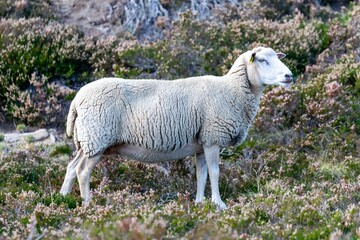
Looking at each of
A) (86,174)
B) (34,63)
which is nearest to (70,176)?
(86,174)

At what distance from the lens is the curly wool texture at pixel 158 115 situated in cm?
782

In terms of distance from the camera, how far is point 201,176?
816 cm

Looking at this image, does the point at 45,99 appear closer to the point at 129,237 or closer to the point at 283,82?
the point at 283,82

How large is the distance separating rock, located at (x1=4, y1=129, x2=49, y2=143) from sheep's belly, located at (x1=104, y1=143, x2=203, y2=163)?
3.27 meters

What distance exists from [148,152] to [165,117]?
0.42 metres

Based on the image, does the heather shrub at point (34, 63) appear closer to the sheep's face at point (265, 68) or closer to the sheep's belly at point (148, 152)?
the sheep's belly at point (148, 152)

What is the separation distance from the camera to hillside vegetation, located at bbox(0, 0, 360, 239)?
6160 mm

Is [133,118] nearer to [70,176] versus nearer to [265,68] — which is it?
[70,176]

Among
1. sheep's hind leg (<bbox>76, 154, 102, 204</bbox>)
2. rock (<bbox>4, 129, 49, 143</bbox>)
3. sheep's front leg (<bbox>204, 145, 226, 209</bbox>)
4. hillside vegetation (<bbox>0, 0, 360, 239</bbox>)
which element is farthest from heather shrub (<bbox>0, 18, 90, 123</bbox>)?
sheep's front leg (<bbox>204, 145, 226, 209</bbox>)

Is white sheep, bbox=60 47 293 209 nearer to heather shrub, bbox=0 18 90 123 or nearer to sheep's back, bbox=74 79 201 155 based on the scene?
sheep's back, bbox=74 79 201 155

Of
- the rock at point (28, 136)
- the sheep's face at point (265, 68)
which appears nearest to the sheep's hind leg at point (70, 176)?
the sheep's face at point (265, 68)

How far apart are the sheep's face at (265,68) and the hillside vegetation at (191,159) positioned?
44.2 inches

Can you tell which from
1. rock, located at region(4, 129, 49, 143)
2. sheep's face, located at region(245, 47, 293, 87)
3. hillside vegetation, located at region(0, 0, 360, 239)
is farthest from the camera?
rock, located at region(4, 129, 49, 143)

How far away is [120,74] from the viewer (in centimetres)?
1254
